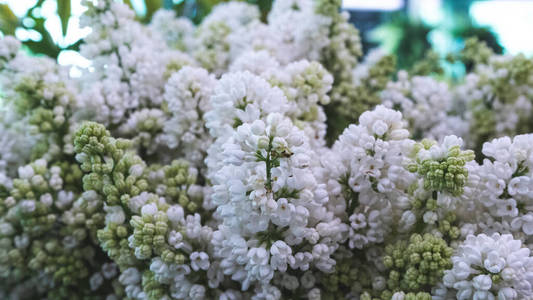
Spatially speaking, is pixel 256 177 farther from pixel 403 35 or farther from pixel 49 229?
pixel 403 35

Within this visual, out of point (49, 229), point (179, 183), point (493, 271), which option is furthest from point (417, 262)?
point (49, 229)

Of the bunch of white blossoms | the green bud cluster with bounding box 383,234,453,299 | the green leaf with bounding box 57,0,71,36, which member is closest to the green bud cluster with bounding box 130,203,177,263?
the bunch of white blossoms

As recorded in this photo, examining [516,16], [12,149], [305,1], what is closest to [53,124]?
[12,149]

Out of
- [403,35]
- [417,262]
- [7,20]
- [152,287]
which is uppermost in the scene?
[403,35]

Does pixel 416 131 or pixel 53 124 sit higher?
pixel 416 131

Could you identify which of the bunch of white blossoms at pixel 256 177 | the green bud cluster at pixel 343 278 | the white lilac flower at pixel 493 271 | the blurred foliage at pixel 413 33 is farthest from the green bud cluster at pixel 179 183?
the blurred foliage at pixel 413 33

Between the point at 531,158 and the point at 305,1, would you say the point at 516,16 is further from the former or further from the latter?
the point at 531,158

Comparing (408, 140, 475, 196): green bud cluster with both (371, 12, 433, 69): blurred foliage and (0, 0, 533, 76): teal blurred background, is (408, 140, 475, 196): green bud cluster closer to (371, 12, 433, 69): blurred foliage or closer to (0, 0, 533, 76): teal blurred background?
(0, 0, 533, 76): teal blurred background
